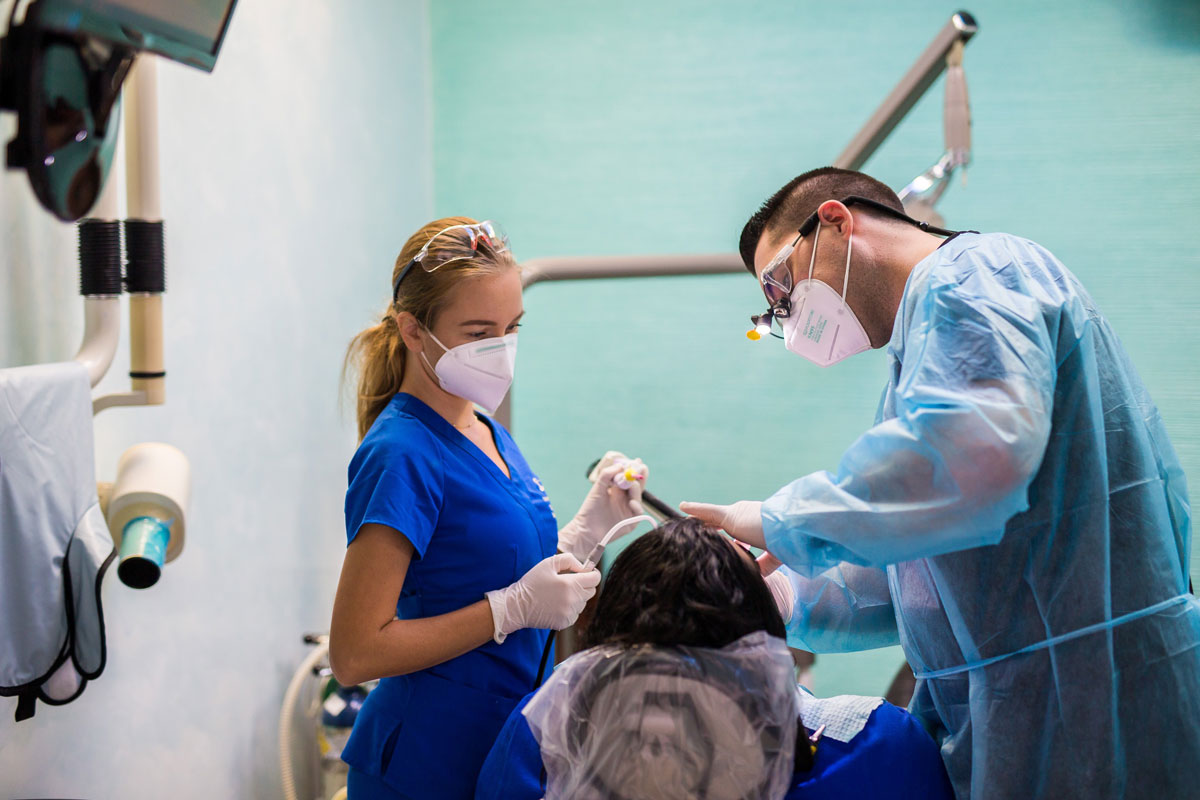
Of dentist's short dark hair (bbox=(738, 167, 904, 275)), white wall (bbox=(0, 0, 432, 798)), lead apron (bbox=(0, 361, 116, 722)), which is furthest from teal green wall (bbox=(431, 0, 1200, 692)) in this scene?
lead apron (bbox=(0, 361, 116, 722))

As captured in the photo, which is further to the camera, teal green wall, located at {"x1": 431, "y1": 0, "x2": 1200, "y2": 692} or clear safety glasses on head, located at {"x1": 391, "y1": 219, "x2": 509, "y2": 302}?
teal green wall, located at {"x1": 431, "y1": 0, "x2": 1200, "y2": 692}

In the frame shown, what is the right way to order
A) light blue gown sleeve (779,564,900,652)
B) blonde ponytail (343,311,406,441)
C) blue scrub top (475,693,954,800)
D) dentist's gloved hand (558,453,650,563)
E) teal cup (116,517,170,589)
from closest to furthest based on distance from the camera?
blue scrub top (475,693,954,800), teal cup (116,517,170,589), light blue gown sleeve (779,564,900,652), blonde ponytail (343,311,406,441), dentist's gloved hand (558,453,650,563)

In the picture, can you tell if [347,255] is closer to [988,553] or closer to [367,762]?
[367,762]

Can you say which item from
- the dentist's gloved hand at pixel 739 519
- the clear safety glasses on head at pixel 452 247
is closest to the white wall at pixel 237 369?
the clear safety glasses on head at pixel 452 247

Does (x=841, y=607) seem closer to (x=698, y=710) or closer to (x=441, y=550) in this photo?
(x=698, y=710)

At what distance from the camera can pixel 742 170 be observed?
285cm

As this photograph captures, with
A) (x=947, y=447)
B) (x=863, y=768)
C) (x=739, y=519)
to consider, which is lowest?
(x=863, y=768)

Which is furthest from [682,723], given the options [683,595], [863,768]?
[863,768]

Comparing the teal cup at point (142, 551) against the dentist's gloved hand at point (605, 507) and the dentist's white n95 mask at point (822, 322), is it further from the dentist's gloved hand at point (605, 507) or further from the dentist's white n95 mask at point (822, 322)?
the dentist's white n95 mask at point (822, 322)

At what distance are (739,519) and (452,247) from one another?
56cm

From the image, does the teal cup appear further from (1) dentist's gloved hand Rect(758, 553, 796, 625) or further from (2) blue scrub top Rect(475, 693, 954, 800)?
(1) dentist's gloved hand Rect(758, 553, 796, 625)

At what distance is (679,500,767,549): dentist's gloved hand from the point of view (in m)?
1.13

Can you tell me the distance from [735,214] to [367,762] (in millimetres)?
2031

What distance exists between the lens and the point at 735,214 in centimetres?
287
